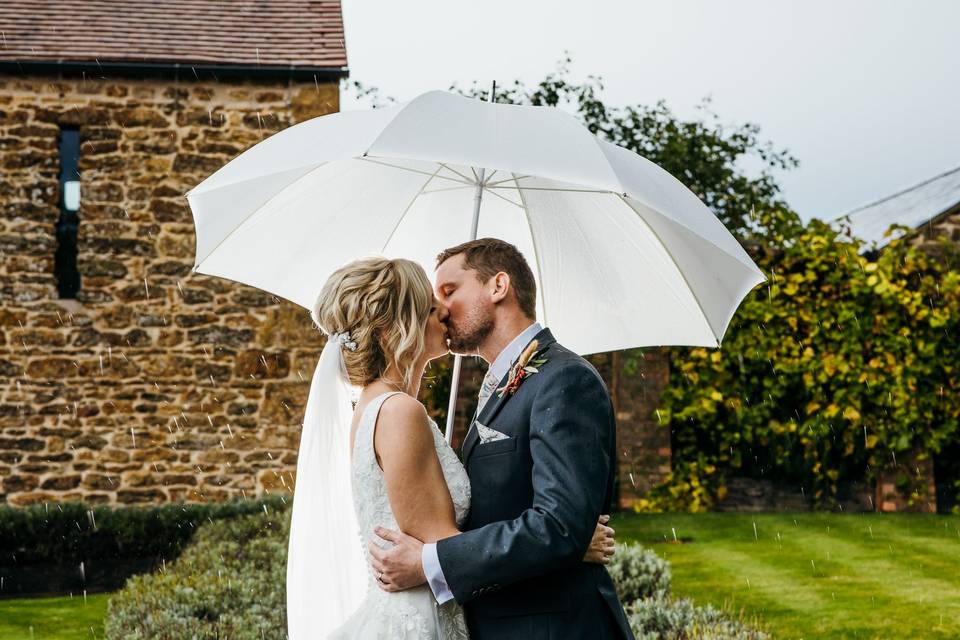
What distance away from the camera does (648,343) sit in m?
3.76

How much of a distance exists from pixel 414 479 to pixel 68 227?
9.30 m

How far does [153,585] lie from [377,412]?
13.3ft

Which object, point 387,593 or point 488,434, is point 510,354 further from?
point 387,593

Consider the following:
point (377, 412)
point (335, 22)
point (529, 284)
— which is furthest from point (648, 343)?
point (335, 22)

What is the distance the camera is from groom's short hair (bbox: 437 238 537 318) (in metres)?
2.84

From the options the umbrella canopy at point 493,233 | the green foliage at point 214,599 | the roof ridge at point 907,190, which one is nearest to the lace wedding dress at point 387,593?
the umbrella canopy at point 493,233

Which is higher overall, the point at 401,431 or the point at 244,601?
the point at 401,431

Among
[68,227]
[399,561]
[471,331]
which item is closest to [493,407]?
[471,331]

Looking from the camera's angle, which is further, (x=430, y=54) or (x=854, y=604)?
(x=430, y=54)

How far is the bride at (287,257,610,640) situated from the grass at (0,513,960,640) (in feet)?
10.7

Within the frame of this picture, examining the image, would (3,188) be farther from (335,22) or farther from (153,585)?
(153,585)

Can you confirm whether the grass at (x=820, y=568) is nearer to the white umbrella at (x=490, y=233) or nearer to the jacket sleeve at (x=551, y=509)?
the white umbrella at (x=490, y=233)

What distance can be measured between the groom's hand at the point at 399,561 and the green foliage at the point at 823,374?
8.23 m

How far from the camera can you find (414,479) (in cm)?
252
